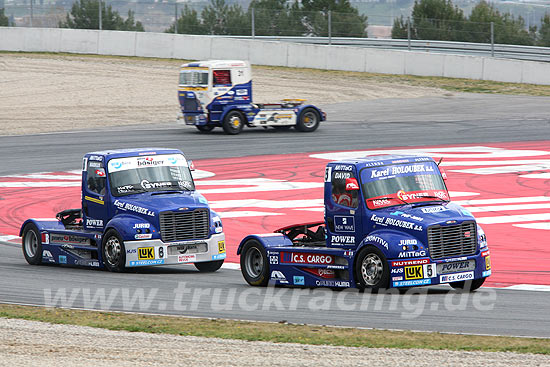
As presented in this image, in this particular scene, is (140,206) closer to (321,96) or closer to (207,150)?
(207,150)

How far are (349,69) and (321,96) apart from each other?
4959mm

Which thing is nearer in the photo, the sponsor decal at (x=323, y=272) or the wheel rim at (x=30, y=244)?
the sponsor decal at (x=323, y=272)

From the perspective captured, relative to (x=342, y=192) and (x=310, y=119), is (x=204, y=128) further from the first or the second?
(x=342, y=192)

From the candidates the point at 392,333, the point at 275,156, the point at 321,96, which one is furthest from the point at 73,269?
the point at 321,96

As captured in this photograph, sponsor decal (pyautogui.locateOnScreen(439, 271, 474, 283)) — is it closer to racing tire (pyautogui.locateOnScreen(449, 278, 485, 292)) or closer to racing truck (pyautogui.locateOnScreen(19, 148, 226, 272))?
racing tire (pyautogui.locateOnScreen(449, 278, 485, 292))

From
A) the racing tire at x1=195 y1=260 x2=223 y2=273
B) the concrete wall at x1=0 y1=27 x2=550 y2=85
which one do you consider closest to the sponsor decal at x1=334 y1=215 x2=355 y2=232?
the racing tire at x1=195 y1=260 x2=223 y2=273

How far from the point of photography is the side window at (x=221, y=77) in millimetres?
35875

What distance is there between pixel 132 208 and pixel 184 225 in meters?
0.85

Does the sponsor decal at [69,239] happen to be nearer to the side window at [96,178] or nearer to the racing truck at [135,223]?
the racing truck at [135,223]

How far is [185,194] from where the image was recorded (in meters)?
16.0

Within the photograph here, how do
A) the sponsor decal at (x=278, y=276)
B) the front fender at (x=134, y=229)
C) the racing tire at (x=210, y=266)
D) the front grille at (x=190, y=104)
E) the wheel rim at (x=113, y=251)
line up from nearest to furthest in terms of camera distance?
the sponsor decal at (x=278, y=276), the front fender at (x=134, y=229), the wheel rim at (x=113, y=251), the racing tire at (x=210, y=266), the front grille at (x=190, y=104)

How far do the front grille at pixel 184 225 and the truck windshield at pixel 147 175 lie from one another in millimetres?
768

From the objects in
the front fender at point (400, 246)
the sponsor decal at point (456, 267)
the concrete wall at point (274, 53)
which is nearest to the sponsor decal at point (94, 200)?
the front fender at point (400, 246)

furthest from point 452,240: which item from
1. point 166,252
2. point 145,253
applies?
point 145,253
